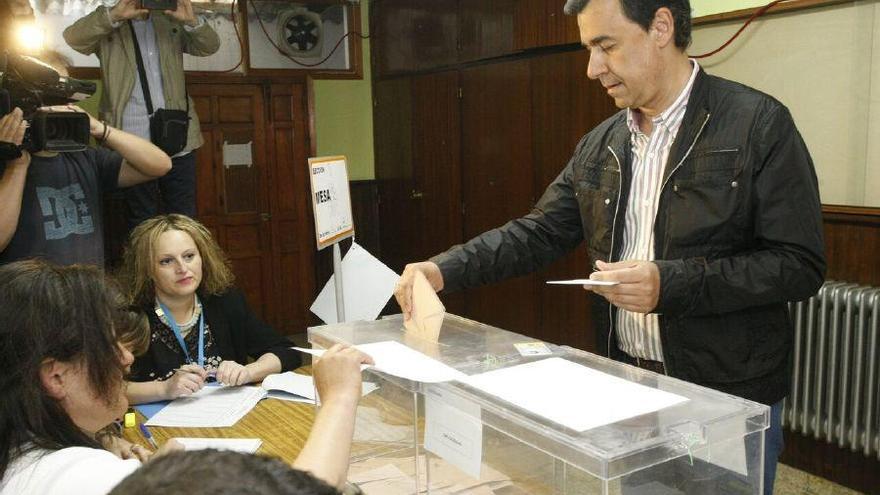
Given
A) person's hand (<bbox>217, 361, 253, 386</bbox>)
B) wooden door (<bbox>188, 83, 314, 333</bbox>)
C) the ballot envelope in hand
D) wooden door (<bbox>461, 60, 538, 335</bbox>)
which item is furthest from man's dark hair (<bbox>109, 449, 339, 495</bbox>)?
wooden door (<bbox>188, 83, 314, 333</bbox>)

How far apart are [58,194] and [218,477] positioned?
2.31 m

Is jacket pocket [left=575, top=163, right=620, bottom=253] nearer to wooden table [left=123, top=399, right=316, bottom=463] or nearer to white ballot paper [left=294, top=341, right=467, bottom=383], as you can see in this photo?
white ballot paper [left=294, top=341, right=467, bottom=383]

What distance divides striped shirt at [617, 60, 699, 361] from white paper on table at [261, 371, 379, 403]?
34.9 inches

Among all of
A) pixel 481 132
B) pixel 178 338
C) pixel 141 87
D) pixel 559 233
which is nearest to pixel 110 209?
pixel 141 87

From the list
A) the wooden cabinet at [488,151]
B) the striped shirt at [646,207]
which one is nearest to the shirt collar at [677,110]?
the striped shirt at [646,207]

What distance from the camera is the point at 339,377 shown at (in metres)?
1.19

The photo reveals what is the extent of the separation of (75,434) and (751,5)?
3.08 meters

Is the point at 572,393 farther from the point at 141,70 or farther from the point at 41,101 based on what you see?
the point at 141,70

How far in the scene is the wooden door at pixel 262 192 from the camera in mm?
5312

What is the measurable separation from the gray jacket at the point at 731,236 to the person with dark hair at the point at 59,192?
1.73 meters

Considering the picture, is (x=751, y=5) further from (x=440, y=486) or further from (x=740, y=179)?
(x=440, y=486)

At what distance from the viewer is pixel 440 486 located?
1270mm

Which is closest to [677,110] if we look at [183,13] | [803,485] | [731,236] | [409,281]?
[731,236]

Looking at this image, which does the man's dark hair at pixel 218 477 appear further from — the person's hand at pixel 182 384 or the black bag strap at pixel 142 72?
the black bag strap at pixel 142 72
